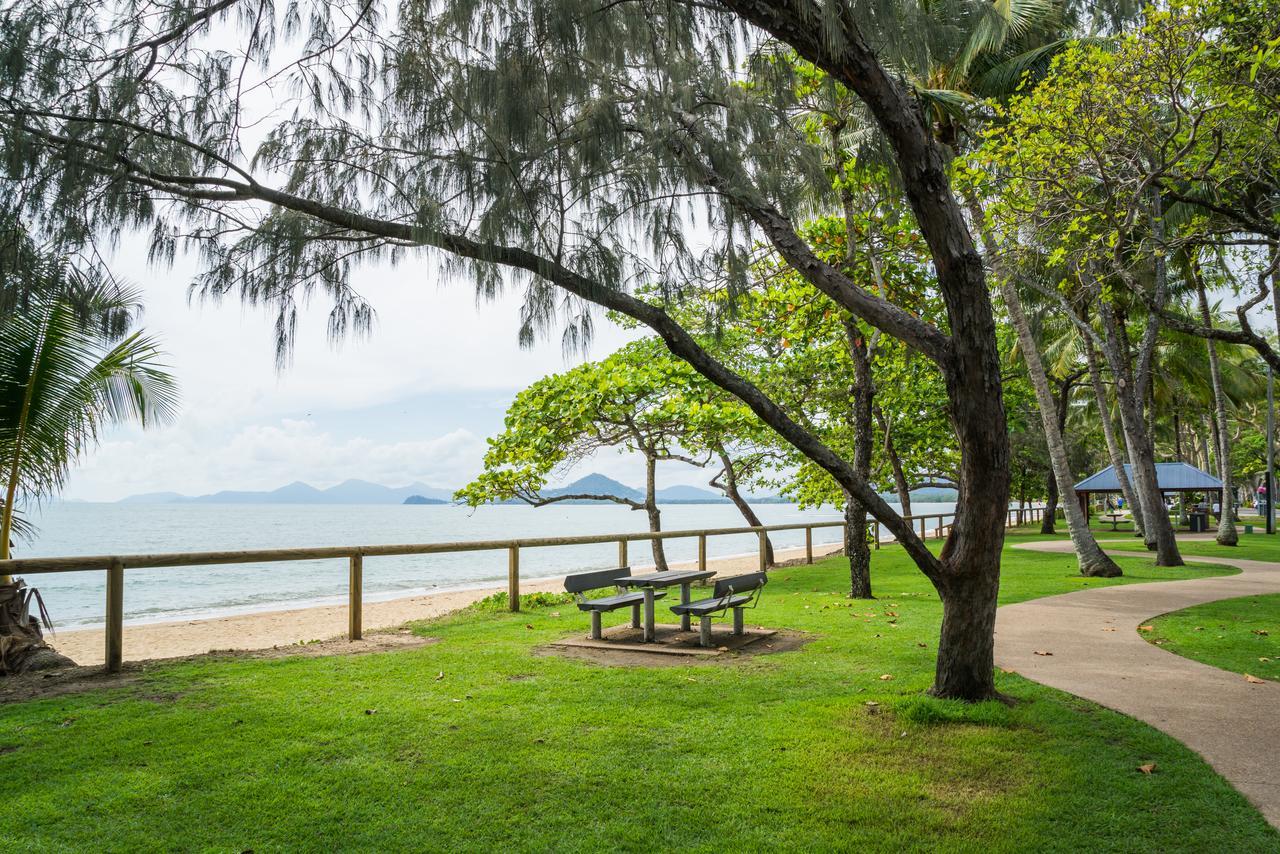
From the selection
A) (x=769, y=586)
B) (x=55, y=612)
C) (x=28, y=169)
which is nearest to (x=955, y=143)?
(x=769, y=586)

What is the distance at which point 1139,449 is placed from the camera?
14.3 metres

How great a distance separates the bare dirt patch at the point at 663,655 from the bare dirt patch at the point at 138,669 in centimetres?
142

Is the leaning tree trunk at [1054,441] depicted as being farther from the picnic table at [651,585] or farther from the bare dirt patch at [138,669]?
the bare dirt patch at [138,669]

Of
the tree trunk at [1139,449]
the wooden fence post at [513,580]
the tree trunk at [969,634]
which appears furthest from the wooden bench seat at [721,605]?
the tree trunk at [1139,449]

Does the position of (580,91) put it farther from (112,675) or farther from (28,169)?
(112,675)

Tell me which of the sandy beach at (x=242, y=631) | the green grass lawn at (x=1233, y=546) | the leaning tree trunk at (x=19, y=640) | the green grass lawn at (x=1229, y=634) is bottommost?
the sandy beach at (x=242, y=631)

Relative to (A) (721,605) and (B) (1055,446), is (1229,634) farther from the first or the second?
(B) (1055,446)

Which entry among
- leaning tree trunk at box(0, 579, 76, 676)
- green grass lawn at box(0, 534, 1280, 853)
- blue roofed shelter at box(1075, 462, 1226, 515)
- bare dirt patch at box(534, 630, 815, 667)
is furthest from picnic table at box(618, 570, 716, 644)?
blue roofed shelter at box(1075, 462, 1226, 515)

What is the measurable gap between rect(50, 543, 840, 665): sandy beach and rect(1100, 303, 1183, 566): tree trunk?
35.3 feet

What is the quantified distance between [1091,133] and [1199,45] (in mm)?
1082

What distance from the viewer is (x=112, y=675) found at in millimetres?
6047

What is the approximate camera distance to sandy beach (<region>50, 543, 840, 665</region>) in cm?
1111

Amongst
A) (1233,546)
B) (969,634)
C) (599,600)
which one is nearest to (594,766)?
(969,634)

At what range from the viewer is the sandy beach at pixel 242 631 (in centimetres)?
1111
